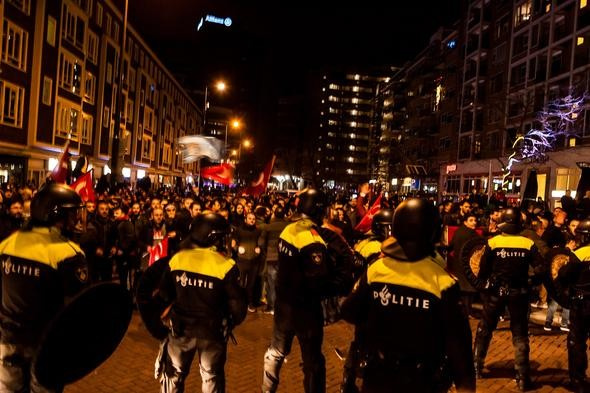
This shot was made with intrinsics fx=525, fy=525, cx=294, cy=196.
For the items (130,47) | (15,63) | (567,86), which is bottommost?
(15,63)

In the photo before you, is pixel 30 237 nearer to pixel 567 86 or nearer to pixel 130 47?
Result: pixel 567 86

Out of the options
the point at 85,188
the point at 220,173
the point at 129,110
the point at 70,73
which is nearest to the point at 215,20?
the point at 129,110

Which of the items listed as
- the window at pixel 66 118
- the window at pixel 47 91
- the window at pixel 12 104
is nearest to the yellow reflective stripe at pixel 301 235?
the window at pixel 12 104

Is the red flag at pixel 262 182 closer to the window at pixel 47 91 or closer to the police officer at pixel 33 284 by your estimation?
the police officer at pixel 33 284

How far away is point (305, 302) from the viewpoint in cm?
503

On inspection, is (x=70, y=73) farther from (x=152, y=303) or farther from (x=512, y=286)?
(x=512, y=286)

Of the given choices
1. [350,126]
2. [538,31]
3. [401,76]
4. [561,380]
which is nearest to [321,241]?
[561,380]

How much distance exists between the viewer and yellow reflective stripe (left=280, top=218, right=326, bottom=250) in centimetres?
505

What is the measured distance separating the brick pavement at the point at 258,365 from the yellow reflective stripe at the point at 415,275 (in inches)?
129

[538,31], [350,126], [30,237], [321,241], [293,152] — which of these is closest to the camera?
[30,237]

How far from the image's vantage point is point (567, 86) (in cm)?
3534

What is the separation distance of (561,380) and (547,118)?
32360mm

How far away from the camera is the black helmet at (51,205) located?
3.98 metres

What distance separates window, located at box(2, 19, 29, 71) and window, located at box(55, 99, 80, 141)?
4.53 metres
